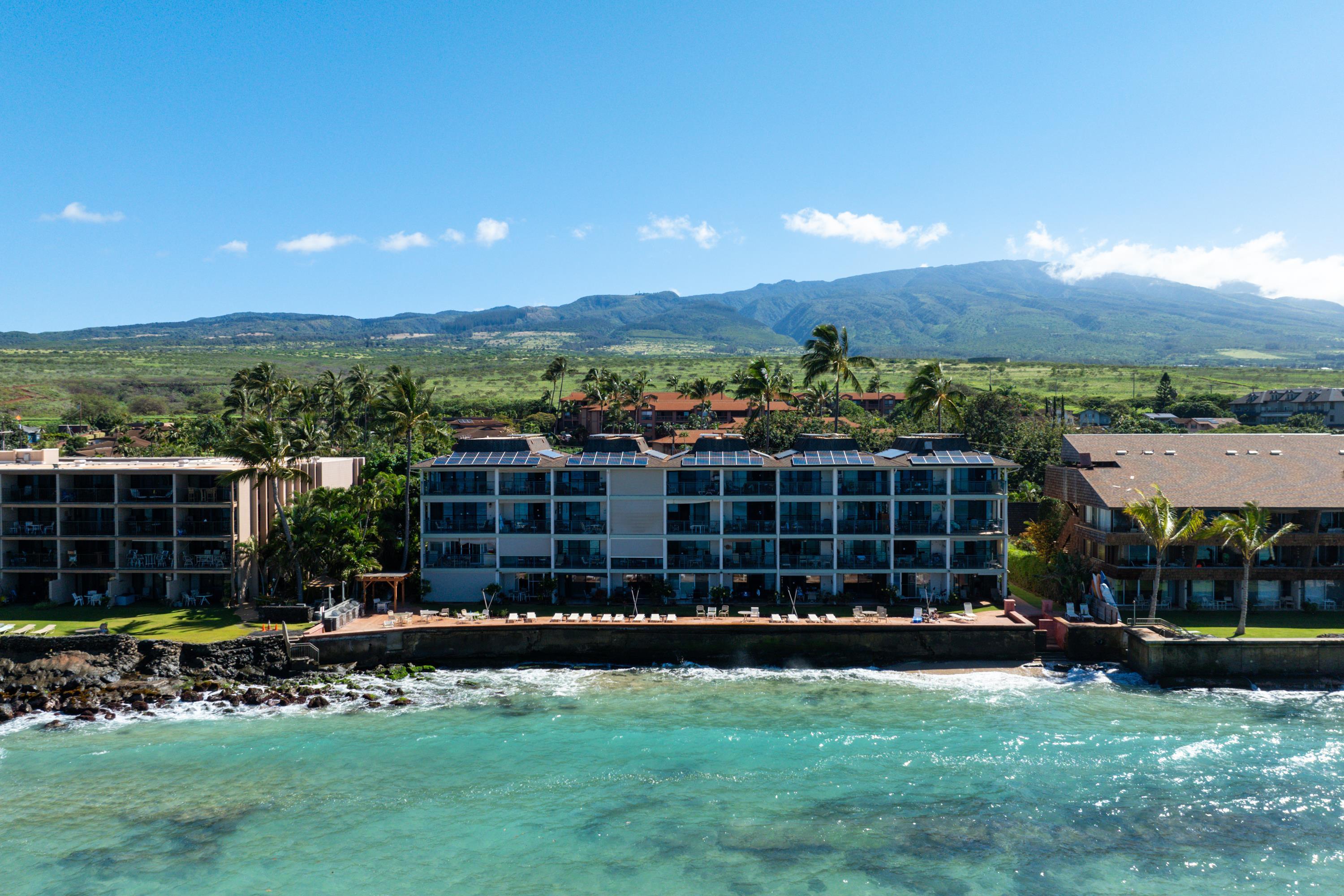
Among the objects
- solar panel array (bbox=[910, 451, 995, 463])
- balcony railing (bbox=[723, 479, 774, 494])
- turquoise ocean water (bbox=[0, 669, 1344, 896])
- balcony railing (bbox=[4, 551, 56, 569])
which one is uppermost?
solar panel array (bbox=[910, 451, 995, 463])

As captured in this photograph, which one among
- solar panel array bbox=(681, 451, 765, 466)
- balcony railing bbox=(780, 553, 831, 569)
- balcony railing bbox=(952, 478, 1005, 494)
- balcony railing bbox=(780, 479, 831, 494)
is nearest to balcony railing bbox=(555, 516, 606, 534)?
solar panel array bbox=(681, 451, 765, 466)

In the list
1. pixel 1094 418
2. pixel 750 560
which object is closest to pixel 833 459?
pixel 750 560

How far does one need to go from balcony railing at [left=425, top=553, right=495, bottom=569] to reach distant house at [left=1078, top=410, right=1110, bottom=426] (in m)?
96.4

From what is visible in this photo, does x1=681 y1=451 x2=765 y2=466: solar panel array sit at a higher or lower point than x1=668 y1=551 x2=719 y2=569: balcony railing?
higher

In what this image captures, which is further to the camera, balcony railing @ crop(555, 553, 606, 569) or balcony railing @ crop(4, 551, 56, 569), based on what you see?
balcony railing @ crop(555, 553, 606, 569)

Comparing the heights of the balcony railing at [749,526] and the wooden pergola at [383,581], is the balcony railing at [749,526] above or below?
above

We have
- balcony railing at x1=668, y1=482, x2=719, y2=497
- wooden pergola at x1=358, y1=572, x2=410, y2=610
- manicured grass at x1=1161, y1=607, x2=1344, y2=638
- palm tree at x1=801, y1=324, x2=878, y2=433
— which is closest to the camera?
manicured grass at x1=1161, y1=607, x2=1344, y2=638

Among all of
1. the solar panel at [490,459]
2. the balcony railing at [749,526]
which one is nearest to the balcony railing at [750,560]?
the balcony railing at [749,526]

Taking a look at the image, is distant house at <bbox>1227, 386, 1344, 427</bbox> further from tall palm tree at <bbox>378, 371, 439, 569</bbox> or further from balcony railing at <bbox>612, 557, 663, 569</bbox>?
tall palm tree at <bbox>378, 371, 439, 569</bbox>

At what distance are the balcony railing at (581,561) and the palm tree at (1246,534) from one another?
3111 centimetres

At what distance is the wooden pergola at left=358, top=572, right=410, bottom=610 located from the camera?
49.5 meters

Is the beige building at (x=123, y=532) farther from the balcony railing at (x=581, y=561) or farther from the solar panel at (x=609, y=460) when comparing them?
the solar panel at (x=609, y=460)

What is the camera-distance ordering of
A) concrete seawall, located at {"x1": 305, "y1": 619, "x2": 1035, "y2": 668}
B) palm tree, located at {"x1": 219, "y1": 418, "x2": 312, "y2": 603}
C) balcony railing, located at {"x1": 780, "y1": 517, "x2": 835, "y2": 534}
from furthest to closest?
balcony railing, located at {"x1": 780, "y1": 517, "x2": 835, "y2": 534} → palm tree, located at {"x1": 219, "y1": 418, "x2": 312, "y2": 603} → concrete seawall, located at {"x1": 305, "y1": 619, "x2": 1035, "y2": 668}

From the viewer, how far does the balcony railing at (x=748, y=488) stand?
5228 centimetres
